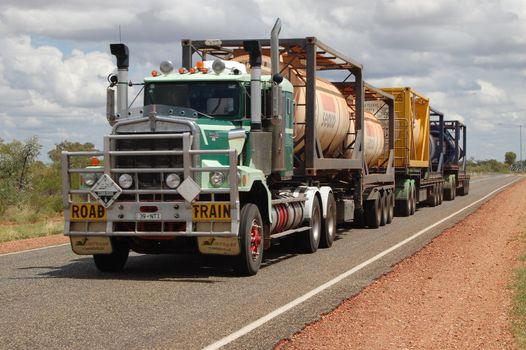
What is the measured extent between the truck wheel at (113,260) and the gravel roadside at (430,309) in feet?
13.2

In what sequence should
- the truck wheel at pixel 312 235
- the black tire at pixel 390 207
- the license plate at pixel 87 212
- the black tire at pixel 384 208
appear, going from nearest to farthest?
the license plate at pixel 87 212 < the truck wheel at pixel 312 235 < the black tire at pixel 384 208 < the black tire at pixel 390 207

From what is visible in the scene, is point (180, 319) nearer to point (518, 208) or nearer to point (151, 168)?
point (151, 168)

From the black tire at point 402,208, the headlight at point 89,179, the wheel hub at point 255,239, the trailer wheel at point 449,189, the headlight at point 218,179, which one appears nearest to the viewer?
the headlight at point 218,179

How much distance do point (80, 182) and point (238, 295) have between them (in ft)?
11.2

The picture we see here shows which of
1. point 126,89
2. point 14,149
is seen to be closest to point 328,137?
point 126,89

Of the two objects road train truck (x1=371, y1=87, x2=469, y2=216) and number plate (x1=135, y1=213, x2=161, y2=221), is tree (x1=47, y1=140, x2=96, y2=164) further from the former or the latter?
number plate (x1=135, y1=213, x2=161, y2=221)

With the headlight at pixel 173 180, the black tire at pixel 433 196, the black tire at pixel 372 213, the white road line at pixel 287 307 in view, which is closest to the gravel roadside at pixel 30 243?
the headlight at pixel 173 180

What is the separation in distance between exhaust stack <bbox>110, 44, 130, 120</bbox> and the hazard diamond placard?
1859 millimetres

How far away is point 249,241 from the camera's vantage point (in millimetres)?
12055

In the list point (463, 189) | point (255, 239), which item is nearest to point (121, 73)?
point (255, 239)

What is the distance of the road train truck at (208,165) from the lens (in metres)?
11.7

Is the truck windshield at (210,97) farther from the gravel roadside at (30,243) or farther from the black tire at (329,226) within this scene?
the gravel roadside at (30,243)

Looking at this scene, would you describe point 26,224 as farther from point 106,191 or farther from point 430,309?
point 430,309

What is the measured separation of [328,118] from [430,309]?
8.71m
